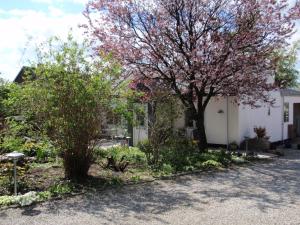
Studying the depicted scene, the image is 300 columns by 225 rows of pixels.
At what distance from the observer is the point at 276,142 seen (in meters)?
20.9

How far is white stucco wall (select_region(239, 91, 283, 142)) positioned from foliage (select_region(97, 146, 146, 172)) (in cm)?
609

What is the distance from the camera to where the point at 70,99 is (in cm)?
902

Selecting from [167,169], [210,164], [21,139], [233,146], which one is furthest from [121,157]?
[233,146]

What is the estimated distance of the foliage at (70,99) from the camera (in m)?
8.99

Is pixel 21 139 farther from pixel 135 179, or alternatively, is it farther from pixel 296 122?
pixel 296 122

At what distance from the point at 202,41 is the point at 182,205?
7656 mm

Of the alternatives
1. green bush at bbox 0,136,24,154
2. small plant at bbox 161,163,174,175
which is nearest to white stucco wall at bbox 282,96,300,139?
small plant at bbox 161,163,174,175

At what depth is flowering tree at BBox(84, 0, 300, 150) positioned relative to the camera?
13656mm

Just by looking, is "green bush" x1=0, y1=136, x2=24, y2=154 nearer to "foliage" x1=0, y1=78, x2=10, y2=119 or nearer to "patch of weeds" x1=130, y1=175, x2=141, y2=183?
"foliage" x1=0, y1=78, x2=10, y2=119

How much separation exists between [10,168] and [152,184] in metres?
3.28

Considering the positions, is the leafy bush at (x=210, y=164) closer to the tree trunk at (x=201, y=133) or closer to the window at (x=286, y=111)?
the tree trunk at (x=201, y=133)

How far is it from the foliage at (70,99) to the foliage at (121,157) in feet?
5.77

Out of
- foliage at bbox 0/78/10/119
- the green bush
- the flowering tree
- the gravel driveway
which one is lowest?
the gravel driveway

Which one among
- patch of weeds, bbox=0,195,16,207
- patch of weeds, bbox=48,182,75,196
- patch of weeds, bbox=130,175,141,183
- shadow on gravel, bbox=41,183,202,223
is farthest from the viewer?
patch of weeds, bbox=130,175,141,183
